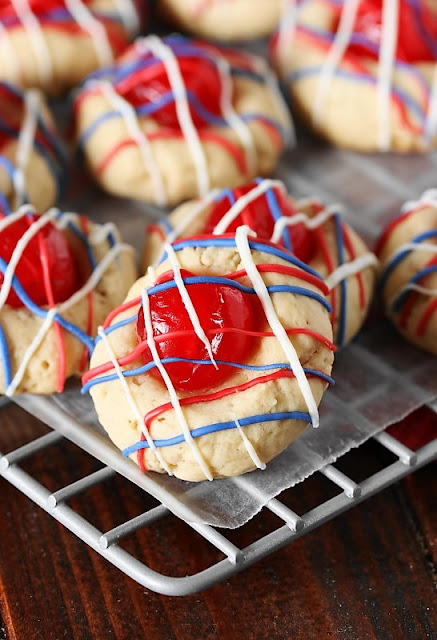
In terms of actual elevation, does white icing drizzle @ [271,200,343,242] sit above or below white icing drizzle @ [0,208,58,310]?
below

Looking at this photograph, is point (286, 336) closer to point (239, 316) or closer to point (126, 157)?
point (239, 316)

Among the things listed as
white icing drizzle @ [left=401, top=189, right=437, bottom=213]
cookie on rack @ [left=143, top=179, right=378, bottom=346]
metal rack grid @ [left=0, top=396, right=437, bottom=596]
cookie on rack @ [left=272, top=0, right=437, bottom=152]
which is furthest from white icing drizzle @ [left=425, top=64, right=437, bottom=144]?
metal rack grid @ [left=0, top=396, right=437, bottom=596]

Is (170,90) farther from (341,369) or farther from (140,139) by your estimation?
(341,369)

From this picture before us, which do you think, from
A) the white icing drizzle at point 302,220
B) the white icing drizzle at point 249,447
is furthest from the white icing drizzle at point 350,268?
the white icing drizzle at point 249,447

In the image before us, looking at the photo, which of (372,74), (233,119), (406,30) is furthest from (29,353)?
A: (406,30)

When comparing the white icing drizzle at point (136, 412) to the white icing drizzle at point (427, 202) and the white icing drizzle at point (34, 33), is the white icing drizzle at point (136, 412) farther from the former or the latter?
the white icing drizzle at point (34, 33)

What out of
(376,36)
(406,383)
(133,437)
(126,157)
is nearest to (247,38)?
(376,36)

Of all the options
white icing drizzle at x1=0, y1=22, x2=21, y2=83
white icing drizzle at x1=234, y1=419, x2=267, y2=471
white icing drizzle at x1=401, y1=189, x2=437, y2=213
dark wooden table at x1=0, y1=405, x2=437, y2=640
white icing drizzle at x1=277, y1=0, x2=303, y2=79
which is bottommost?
dark wooden table at x1=0, y1=405, x2=437, y2=640

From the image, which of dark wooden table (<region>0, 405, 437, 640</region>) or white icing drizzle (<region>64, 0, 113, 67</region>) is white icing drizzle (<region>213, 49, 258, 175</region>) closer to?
white icing drizzle (<region>64, 0, 113, 67</region>)
